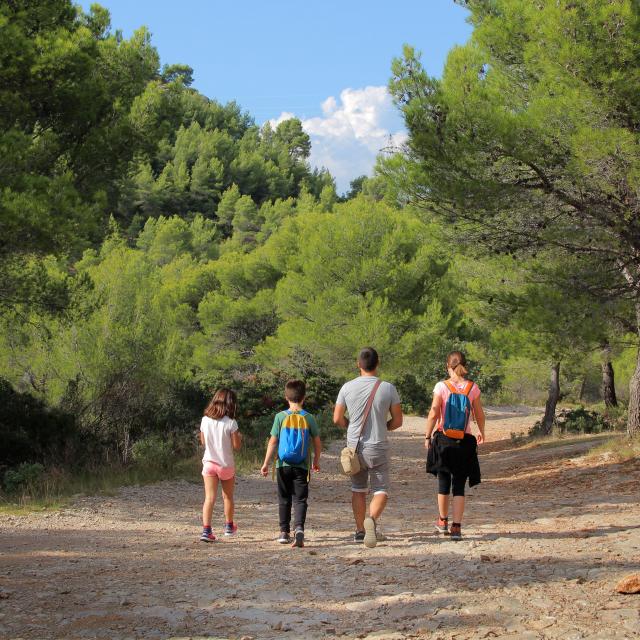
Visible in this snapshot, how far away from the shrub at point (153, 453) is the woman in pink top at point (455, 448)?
23.7 feet

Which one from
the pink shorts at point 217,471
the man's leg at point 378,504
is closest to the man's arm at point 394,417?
the man's leg at point 378,504

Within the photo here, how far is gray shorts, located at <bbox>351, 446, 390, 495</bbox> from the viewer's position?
6.59m

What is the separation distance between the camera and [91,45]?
1146 centimetres

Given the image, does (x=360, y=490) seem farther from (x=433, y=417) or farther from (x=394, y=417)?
(x=433, y=417)

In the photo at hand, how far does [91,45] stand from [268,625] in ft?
31.2

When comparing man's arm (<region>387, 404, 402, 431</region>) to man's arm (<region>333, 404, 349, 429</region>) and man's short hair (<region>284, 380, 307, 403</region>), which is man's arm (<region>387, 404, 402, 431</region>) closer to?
man's arm (<region>333, 404, 349, 429</region>)

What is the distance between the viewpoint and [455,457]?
682cm

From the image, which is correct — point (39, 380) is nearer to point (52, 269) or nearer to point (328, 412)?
point (52, 269)

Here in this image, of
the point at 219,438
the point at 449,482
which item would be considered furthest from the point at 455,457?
the point at 219,438

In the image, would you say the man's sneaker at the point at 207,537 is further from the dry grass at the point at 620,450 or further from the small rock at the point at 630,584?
the dry grass at the point at 620,450

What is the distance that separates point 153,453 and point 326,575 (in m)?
8.65

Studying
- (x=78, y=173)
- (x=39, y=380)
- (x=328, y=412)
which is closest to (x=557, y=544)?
(x=78, y=173)

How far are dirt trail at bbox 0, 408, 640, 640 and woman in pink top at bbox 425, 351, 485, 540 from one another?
371 millimetres

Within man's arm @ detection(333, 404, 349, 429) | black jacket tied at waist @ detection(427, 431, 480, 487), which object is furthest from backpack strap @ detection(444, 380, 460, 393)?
man's arm @ detection(333, 404, 349, 429)
